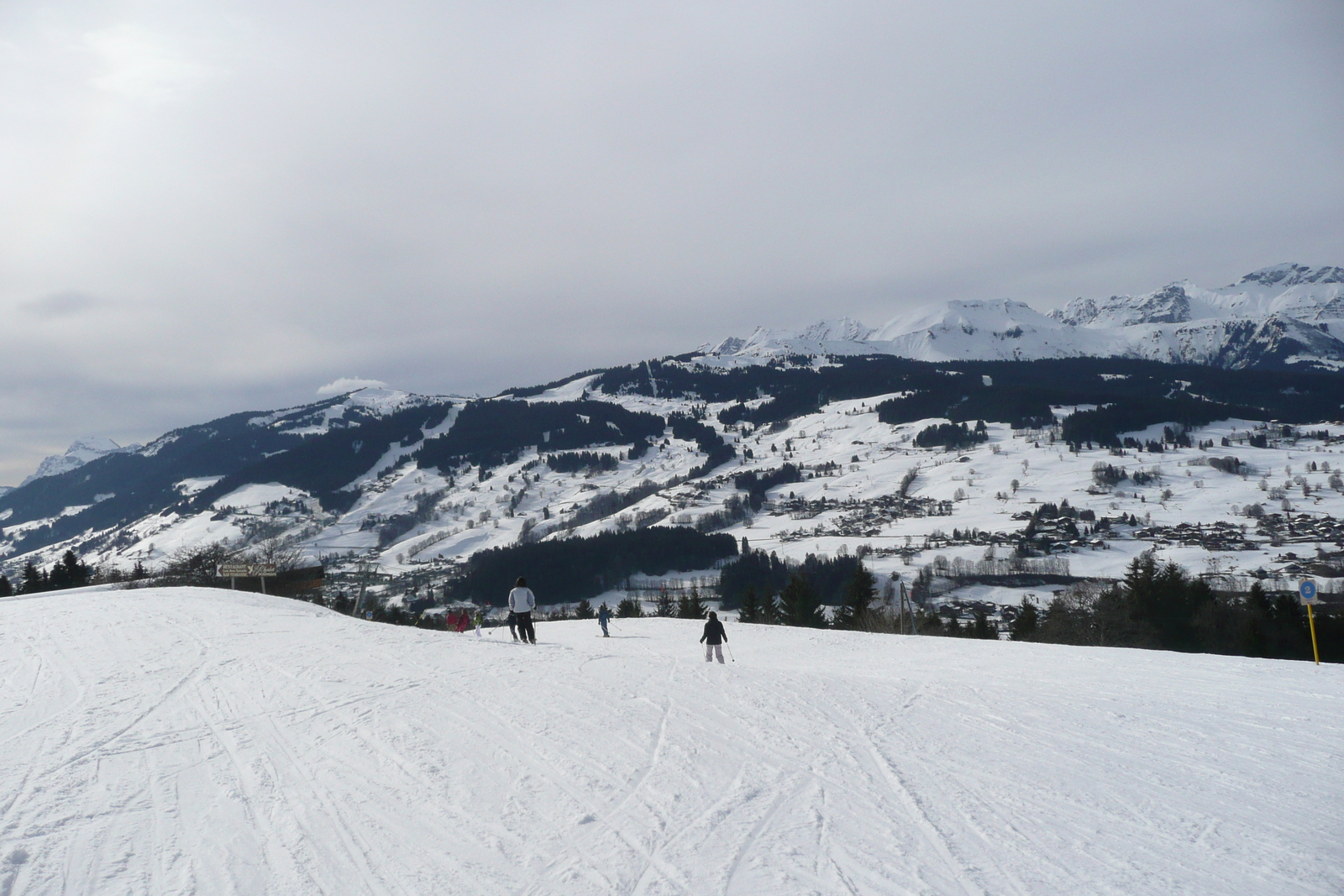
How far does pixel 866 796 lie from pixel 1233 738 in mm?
6093

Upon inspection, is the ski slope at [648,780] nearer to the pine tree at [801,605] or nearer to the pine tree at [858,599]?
the pine tree at [858,599]

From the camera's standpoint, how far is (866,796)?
7.41 m

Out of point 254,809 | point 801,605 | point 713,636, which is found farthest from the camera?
point 801,605

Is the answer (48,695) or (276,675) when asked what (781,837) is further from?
(48,695)

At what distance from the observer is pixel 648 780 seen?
25.6ft

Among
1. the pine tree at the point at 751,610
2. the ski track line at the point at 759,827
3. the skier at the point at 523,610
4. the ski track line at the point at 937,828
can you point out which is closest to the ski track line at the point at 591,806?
the ski track line at the point at 759,827

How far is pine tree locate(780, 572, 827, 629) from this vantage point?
58656 mm

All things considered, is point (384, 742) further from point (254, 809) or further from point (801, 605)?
point (801, 605)

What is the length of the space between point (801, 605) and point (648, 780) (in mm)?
53180

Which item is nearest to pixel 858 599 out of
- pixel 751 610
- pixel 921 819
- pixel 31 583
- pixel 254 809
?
pixel 751 610

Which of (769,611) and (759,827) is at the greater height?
(759,827)

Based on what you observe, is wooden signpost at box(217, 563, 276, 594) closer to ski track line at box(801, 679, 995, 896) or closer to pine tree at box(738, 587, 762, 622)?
pine tree at box(738, 587, 762, 622)

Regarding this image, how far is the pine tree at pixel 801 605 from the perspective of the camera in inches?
2309

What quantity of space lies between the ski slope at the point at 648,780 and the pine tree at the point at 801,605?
44715 mm
